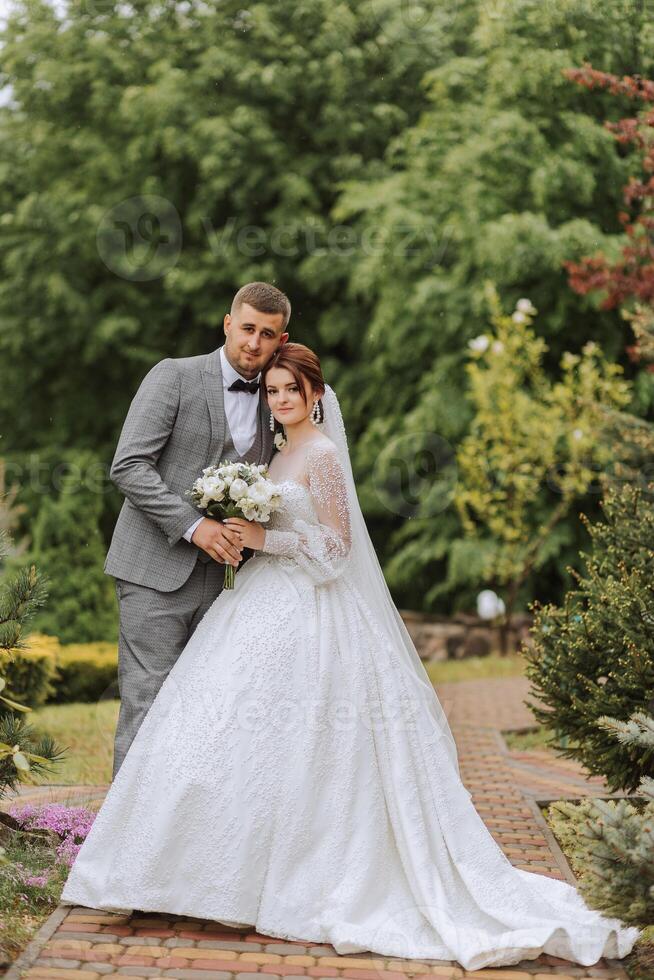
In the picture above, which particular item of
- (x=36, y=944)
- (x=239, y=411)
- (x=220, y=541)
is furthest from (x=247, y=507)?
(x=36, y=944)

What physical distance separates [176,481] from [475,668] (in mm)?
7840

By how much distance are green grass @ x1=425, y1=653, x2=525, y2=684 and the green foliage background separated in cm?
97

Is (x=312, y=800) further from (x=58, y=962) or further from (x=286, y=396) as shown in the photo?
(x=286, y=396)

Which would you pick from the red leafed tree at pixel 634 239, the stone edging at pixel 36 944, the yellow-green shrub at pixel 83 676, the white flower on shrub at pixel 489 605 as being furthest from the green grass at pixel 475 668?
the stone edging at pixel 36 944

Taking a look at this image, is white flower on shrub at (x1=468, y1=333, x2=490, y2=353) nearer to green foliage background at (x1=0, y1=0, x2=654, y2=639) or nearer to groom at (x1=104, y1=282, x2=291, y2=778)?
green foliage background at (x1=0, y1=0, x2=654, y2=639)

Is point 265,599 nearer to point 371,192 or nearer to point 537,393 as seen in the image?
point 537,393

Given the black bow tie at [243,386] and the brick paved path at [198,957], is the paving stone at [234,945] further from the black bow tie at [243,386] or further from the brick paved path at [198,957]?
the black bow tie at [243,386]

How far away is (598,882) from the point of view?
3170mm

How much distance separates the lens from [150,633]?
163 inches

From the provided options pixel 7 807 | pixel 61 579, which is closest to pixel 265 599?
pixel 7 807

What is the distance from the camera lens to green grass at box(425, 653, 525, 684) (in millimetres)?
11127

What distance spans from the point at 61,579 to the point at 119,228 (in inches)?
225

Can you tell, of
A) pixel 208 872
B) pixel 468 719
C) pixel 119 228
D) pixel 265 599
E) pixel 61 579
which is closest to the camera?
pixel 208 872

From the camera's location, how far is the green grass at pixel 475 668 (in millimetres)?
11127
